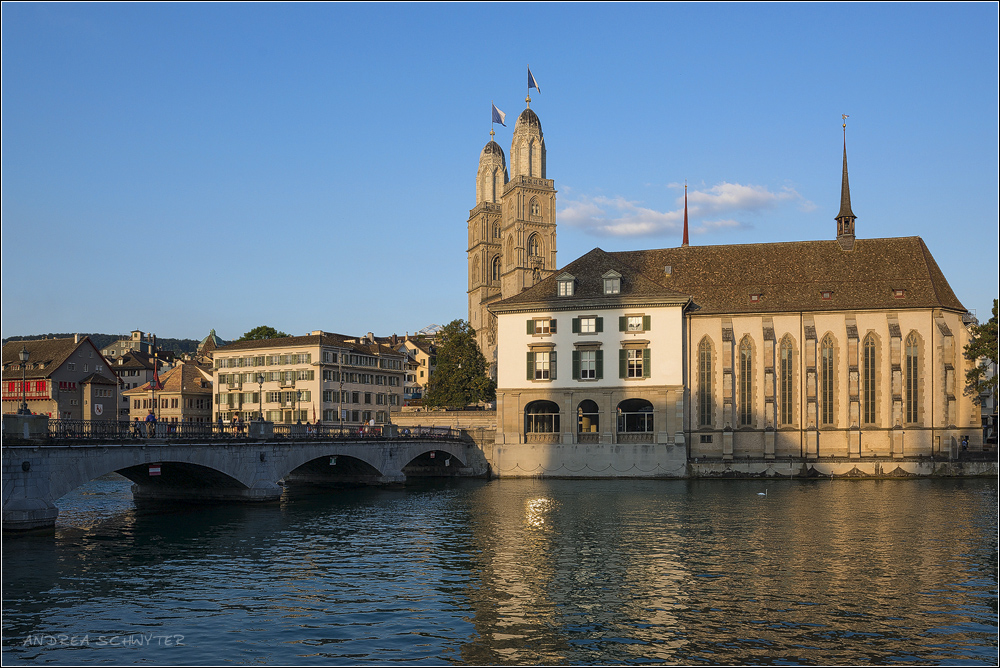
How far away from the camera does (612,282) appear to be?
75.1m

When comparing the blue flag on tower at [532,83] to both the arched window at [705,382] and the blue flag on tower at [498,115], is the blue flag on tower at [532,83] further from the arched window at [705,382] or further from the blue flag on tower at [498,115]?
the arched window at [705,382]

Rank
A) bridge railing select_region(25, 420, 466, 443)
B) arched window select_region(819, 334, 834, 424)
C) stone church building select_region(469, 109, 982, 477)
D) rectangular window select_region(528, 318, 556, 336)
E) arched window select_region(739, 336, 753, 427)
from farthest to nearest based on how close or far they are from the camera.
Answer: arched window select_region(739, 336, 753, 427), rectangular window select_region(528, 318, 556, 336), arched window select_region(819, 334, 834, 424), stone church building select_region(469, 109, 982, 477), bridge railing select_region(25, 420, 466, 443)

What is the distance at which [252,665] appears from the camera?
1952cm

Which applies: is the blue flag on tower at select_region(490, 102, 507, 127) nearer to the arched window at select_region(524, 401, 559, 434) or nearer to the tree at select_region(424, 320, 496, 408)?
the tree at select_region(424, 320, 496, 408)

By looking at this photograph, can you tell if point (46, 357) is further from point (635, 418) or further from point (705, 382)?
point (705, 382)

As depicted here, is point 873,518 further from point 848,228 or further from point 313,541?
point 848,228

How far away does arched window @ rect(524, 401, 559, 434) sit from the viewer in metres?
76.2

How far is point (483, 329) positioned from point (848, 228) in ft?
278

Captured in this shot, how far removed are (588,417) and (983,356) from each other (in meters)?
31.2

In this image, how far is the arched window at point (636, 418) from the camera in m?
74.7

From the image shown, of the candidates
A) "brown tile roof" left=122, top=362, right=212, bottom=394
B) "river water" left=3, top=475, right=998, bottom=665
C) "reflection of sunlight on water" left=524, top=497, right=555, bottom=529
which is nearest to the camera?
"river water" left=3, top=475, right=998, bottom=665

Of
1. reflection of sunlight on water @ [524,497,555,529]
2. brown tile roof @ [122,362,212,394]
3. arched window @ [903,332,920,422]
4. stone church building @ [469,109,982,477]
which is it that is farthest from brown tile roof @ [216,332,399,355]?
arched window @ [903,332,920,422]

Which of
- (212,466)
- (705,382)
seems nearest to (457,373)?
(705,382)

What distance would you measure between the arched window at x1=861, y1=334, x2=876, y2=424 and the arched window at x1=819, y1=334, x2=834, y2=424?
237cm
